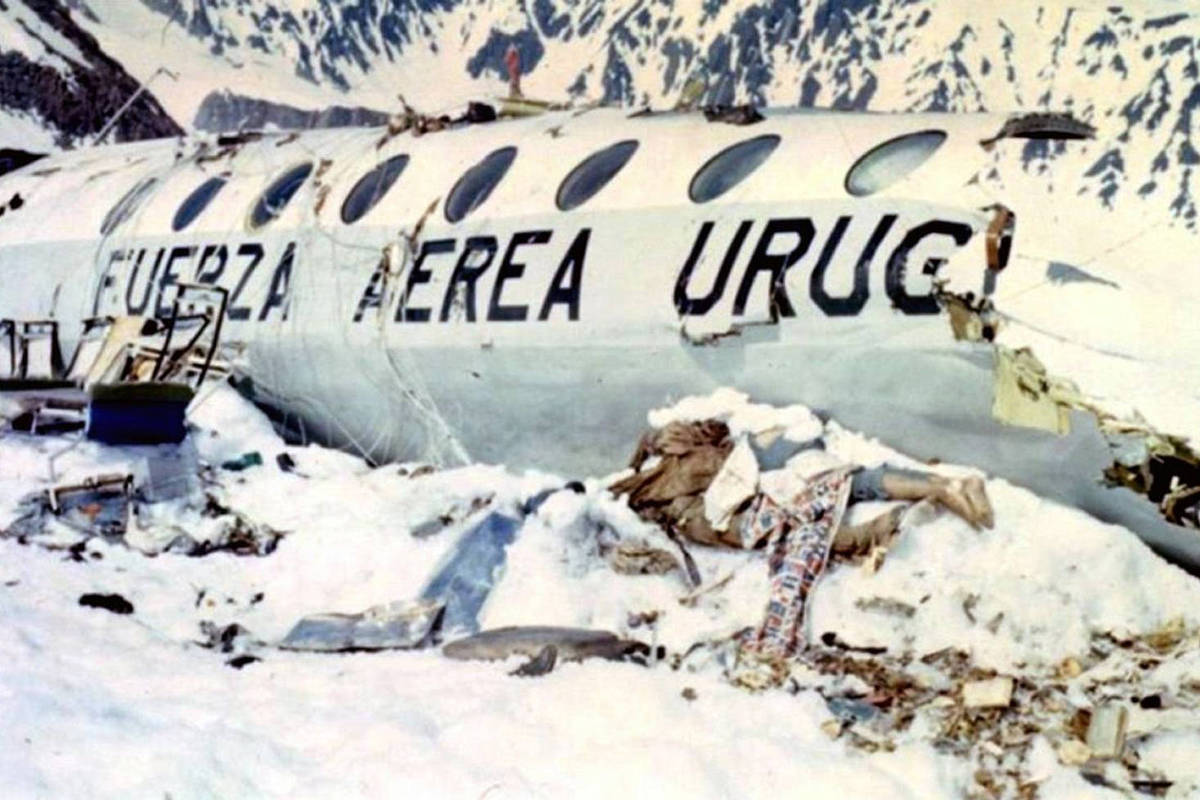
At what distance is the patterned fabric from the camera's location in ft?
28.6

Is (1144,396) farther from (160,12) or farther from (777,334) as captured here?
(160,12)

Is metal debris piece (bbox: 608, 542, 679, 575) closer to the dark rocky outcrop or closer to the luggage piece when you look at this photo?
the luggage piece

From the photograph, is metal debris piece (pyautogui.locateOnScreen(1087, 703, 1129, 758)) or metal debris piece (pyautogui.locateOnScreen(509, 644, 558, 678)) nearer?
metal debris piece (pyautogui.locateOnScreen(1087, 703, 1129, 758))

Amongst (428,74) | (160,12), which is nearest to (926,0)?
Answer: (428,74)

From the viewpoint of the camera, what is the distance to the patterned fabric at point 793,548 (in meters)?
8.73

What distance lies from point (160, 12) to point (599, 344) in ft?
254

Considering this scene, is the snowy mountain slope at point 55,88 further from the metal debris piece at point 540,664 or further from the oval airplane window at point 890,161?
the metal debris piece at point 540,664

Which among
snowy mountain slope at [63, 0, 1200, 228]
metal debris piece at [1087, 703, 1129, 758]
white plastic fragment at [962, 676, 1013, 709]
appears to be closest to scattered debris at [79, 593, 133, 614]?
white plastic fragment at [962, 676, 1013, 709]

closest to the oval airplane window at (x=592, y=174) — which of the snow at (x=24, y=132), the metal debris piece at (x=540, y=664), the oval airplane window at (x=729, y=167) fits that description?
the oval airplane window at (x=729, y=167)

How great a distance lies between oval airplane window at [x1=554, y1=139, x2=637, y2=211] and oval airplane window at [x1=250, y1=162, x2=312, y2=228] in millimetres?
3877

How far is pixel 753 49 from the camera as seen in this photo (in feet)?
359

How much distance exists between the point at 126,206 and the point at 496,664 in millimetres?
10365

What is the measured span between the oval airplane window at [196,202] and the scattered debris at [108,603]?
275 inches

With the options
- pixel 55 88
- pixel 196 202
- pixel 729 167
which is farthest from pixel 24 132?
pixel 729 167
